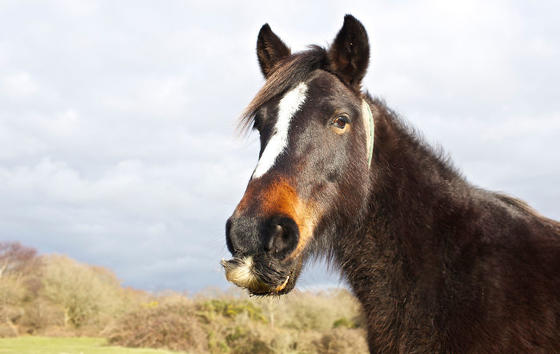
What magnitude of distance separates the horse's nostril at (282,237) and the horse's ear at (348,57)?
168 centimetres

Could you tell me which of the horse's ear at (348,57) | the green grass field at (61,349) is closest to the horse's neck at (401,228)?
the horse's ear at (348,57)

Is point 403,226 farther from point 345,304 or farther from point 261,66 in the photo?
point 345,304

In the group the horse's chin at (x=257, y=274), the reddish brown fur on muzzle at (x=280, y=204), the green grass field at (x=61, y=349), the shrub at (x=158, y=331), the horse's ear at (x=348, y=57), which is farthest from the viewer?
the shrub at (x=158, y=331)

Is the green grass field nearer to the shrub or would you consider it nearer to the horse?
the shrub

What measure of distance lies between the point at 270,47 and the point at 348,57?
3.37ft

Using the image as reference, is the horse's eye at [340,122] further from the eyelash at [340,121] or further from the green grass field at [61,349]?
the green grass field at [61,349]

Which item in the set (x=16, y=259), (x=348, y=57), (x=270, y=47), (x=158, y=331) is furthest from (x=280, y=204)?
(x=16, y=259)

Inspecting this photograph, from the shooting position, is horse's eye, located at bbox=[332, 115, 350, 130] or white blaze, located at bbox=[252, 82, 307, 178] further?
horse's eye, located at bbox=[332, 115, 350, 130]

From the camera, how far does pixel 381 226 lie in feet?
12.7

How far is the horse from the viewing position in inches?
127

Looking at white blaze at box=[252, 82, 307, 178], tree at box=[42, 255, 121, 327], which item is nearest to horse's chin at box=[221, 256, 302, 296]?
white blaze at box=[252, 82, 307, 178]

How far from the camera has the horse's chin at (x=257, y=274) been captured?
9.94 feet

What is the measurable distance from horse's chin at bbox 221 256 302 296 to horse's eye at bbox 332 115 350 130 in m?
1.26

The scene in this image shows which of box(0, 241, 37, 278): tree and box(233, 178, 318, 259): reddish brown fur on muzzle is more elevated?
box(0, 241, 37, 278): tree
